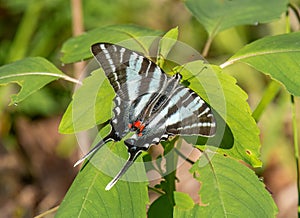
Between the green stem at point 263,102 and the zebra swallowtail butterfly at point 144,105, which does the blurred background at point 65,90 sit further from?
the zebra swallowtail butterfly at point 144,105

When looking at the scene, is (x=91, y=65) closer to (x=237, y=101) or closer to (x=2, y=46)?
(x=237, y=101)

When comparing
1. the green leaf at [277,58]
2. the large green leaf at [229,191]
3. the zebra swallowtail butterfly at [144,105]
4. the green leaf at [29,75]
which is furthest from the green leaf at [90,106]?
the green leaf at [277,58]

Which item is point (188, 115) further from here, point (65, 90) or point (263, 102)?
point (65, 90)

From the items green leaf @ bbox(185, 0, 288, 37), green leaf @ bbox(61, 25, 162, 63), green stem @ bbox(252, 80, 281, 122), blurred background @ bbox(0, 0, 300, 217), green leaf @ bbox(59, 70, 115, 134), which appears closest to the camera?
green leaf @ bbox(59, 70, 115, 134)

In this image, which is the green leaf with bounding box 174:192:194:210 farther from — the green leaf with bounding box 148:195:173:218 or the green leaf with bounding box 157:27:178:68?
the green leaf with bounding box 157:27:178:68

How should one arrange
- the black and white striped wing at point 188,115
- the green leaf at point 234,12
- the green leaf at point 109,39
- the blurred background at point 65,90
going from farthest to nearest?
the blurred background at point 65,90 → the green leaf at point 234,12 → the green leaf at point 109,39 → the black and white striped wing at point 188,115

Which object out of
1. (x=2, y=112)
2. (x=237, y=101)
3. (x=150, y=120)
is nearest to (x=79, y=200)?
(x=150, y=120)

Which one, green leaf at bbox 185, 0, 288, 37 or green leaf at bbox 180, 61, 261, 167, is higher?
green leaf at bbox 185, 0, 288, 37

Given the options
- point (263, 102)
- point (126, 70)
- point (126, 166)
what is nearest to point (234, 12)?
point (263, 102)

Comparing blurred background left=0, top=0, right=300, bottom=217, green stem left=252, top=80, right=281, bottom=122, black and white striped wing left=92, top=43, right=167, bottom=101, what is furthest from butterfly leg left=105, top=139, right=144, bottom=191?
blurred background left=0, top=0, right=300, bottom=217
